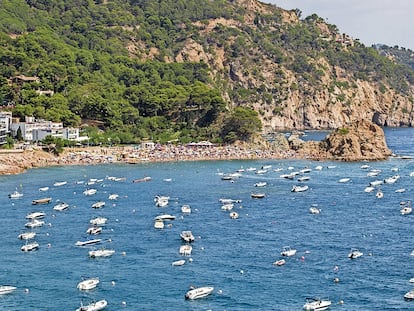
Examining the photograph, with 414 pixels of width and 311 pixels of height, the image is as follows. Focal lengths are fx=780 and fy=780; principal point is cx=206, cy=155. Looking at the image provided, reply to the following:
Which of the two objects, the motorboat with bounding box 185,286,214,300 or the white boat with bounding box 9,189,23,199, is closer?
the motorboat with bounding box 185,286,214,300

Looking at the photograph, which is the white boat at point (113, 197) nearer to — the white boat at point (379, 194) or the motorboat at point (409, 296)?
the white boat at point (379, 194)

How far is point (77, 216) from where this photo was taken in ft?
222

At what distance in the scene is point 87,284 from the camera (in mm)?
46344

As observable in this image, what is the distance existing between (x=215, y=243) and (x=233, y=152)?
57.6m

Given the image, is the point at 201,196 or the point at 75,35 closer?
the point at 201,196

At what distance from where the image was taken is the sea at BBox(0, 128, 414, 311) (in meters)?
45.4

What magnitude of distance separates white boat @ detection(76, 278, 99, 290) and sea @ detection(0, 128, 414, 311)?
1.40 feet

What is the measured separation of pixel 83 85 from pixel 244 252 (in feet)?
293

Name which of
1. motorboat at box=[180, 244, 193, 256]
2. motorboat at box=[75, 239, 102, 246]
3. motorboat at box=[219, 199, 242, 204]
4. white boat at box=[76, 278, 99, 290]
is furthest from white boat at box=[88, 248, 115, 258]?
motorboat at box=[219, 199, 242, 204]

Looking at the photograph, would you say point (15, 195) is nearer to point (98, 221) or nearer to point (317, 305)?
point (98, 221)

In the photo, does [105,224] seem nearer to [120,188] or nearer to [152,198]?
[152,198]

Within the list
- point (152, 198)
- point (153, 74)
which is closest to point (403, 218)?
point (152, 198)

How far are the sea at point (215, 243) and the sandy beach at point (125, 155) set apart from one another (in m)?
7.59

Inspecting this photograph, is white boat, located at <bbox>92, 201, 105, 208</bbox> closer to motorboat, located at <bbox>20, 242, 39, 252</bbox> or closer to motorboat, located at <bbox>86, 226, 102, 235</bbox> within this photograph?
motorboat, located at <bbox>86, 226, 102, 235</bbox>
